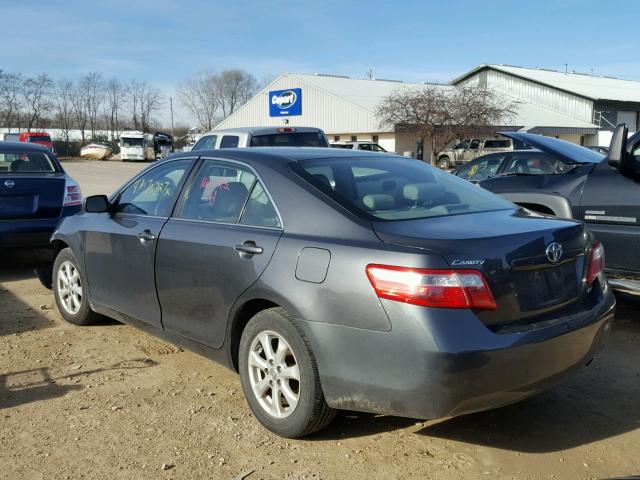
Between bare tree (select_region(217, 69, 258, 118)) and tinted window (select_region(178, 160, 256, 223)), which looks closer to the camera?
tinted window (select_region(178, 160, 256, 223))

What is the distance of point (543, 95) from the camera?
5541cm

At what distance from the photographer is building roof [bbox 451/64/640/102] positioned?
53.1m

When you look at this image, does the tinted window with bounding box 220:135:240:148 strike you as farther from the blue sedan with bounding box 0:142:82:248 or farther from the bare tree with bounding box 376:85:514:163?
the bare tree with bounding box 376:85:514:163

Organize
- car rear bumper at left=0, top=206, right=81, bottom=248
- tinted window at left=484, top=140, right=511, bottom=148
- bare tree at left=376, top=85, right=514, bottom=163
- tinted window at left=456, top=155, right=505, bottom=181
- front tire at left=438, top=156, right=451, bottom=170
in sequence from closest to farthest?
car rear bumper at left=0, top=206, right=81, bottom=248 → tinted window at left=456, top=155, right=505, bottom=181 → tinted window at left=484, top=140, right=511, bottom=148 → bare tree at left=376, top=85, right=514, bottom=163 → front tire at left=438, top=156, right=451, bottom=170

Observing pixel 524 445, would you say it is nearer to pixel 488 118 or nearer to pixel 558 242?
pixel 558 242

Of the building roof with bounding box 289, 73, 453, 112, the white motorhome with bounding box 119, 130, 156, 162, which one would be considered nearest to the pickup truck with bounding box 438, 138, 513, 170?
the building roof with bounding box 289, 73, 453, 112

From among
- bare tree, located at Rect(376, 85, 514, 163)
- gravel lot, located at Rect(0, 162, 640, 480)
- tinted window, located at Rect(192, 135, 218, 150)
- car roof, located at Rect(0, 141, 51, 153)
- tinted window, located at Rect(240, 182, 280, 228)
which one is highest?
bare tree, located at Rect(376, 85, 514, 163)

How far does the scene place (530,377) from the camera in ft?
9.91

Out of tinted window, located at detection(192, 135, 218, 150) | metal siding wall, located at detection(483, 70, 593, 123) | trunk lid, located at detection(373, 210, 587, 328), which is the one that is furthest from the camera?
metal siding wall, located at detection(483, 70, 593, 123)

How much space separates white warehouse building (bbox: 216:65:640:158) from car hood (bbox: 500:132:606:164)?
3720 centimetres

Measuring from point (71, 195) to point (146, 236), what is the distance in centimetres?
429

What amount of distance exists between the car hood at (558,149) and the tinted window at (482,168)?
3.53 meters

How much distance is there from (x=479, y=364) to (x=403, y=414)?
45cm

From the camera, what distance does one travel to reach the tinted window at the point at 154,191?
4457 millimetres
